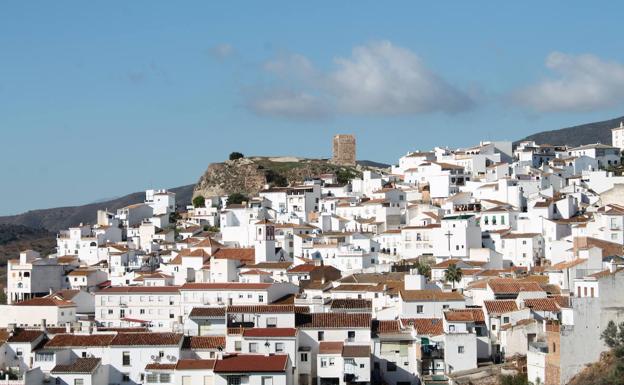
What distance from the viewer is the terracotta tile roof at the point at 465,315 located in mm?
41469

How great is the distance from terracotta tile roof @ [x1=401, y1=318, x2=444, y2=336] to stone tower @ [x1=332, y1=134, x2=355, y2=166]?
71482 mm

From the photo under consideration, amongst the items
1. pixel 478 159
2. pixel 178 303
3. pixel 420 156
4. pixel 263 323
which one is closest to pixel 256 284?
pixel 178 303

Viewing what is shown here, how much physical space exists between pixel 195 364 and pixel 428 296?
423 inches

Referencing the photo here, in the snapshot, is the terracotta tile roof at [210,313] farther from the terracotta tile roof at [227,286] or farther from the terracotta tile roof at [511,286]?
the terracotta tile roof at [511,286]

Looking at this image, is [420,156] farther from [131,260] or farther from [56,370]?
[56,370]

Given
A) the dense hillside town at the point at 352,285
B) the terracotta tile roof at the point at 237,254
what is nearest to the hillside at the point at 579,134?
the dense hillside town at the point at 352,285

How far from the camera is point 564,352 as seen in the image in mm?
36156

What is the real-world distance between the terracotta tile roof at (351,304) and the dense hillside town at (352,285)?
9cm

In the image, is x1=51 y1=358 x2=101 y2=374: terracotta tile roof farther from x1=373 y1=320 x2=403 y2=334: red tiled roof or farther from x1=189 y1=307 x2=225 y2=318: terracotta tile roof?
x1=373 y1=320 x2=403 y2=334: red tiled roof

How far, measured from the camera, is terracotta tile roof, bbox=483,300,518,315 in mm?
42344

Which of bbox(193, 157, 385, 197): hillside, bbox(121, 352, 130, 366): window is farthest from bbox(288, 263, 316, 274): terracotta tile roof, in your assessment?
bbox(193, 157, 385, 197): hillside

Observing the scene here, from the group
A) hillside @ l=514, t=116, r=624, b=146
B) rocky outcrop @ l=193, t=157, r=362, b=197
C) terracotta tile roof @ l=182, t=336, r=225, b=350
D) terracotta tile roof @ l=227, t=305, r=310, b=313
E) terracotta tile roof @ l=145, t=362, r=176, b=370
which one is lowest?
terracotta tile roof @ l=145, t=362, r=176, b=370

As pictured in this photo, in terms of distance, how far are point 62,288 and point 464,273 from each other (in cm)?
2466

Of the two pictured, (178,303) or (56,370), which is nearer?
(56,370)
